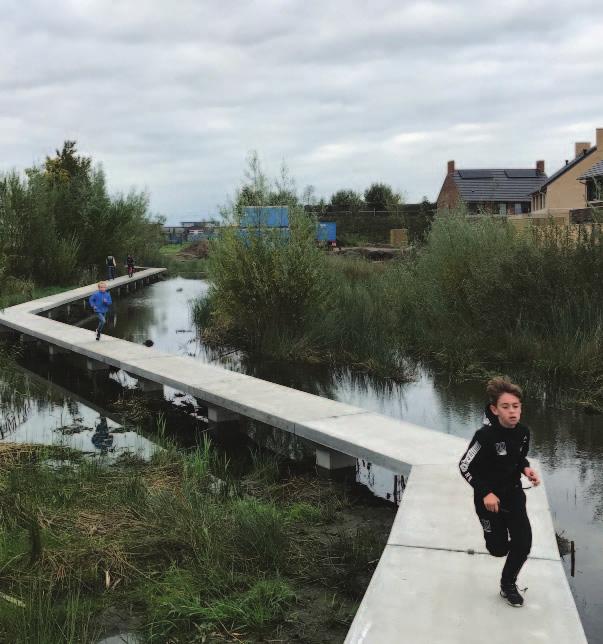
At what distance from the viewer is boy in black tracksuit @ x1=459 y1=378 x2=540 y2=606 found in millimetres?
3281

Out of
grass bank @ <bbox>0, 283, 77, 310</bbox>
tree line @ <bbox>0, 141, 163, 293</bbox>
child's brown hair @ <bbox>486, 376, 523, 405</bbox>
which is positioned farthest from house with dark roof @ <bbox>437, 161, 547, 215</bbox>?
child's brown hair @ <bbox>486, 376, 523, 405</bbox>

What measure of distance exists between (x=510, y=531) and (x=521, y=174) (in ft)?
182

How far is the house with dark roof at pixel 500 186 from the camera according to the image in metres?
50.2

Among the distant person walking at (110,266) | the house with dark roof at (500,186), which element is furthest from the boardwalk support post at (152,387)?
the house with dark roof at (500,186)

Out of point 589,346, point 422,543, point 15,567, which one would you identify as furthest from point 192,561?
point 589,346

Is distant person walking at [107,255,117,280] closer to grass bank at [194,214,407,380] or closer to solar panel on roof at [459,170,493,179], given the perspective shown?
grass bank at [194,214,407,380]

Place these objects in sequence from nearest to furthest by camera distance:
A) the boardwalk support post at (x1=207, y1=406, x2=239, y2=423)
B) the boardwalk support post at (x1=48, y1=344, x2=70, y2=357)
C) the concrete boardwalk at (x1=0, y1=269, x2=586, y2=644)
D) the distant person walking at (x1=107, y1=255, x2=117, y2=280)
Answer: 1. the concrete boardwalk at (x1=0, y1=269, x2=586, y2=644)
2. the boardwalk support post at (x1=207, y1=406, x2=239, y2=423)
3. the boardwalk support post at (x1=48, y1=344, x2=70, y2=357)
4. the distant person walking at (x1=107, y1=255, x2=117, y2=280)

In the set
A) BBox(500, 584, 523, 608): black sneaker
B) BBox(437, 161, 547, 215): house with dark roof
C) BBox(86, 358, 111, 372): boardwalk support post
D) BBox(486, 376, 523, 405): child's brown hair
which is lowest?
BBox(500, 584, 523, 608): black sneaker

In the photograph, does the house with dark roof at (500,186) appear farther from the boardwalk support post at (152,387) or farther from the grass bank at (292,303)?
the boardwalk support post at (152,387)

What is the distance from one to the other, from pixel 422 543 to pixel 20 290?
18819mm

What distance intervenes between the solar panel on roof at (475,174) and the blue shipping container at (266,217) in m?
44.0

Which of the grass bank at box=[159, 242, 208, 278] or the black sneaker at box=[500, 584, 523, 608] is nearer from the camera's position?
the black sneaker at box=[500, 584, 523, 608]

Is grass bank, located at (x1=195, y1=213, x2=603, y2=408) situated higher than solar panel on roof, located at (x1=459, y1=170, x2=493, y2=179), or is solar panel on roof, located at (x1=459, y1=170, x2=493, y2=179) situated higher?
solar panel on roof, located at (x1=459, y1=170, x2=493, y2=179)

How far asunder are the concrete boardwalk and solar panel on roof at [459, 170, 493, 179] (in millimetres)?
49566
